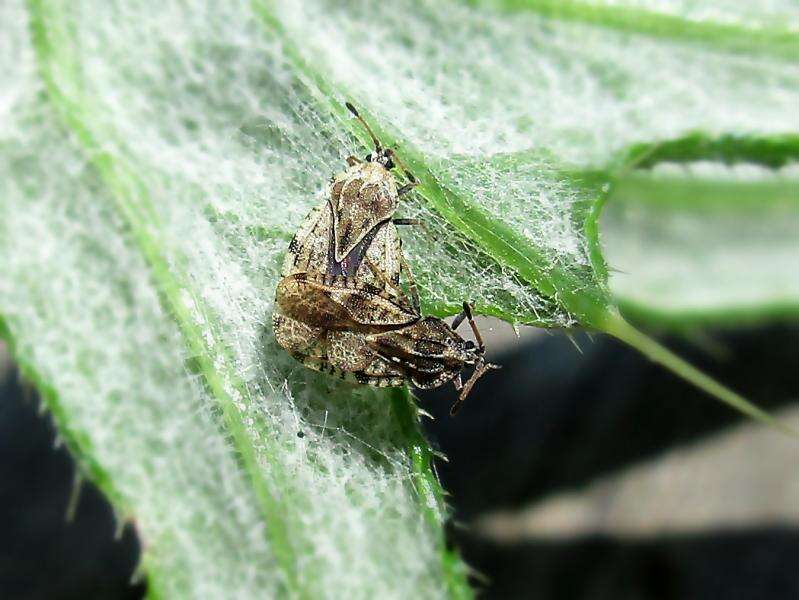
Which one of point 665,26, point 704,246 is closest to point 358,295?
point 665,26

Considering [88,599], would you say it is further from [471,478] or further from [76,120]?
[76,120]

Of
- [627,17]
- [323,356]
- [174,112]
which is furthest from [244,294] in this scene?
[627,17]

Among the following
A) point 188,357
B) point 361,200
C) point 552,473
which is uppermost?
point 361,200

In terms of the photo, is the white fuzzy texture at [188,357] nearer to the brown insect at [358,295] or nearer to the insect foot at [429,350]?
the brown insect at [358,295]

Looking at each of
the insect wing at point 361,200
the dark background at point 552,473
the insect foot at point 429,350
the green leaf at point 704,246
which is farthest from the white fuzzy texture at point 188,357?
the green leaf at point 704,246

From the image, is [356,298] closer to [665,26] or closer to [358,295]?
[358,295]

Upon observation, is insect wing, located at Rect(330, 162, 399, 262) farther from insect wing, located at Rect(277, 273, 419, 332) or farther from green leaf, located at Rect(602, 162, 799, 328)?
green leaf, located at Rect(602, 162, 799, 328)
